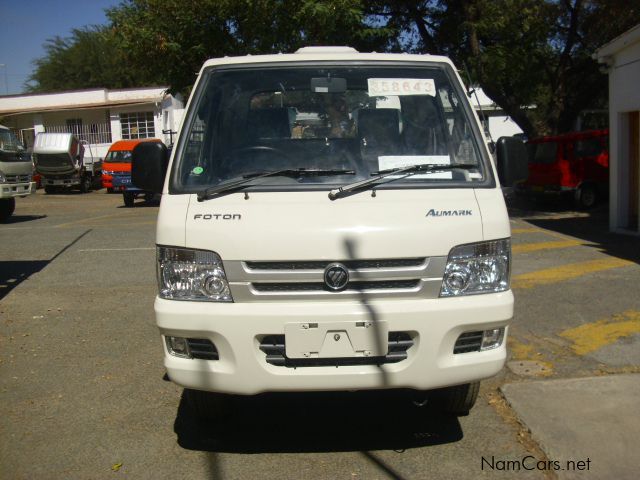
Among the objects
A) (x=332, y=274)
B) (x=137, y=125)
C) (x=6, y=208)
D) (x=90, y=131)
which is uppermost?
(x=137, y=125)

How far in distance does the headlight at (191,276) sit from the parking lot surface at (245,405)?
1026mm

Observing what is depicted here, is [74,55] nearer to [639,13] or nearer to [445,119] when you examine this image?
[639,13]

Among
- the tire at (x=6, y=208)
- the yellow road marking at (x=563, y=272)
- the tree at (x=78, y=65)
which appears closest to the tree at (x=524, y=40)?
the yellow road marking at (x=563, y=272)

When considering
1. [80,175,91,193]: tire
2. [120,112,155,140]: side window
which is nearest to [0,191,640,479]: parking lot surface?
[80,175,91,193]: tire

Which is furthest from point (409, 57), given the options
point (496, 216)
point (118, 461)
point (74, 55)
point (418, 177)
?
point (74, 55)

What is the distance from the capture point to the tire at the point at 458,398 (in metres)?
4.45

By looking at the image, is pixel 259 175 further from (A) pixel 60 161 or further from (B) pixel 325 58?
(A) pixel 60 161

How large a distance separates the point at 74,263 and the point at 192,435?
7467 mm

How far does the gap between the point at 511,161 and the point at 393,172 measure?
994mm

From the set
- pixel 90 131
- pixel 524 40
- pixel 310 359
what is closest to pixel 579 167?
pixel 524 40

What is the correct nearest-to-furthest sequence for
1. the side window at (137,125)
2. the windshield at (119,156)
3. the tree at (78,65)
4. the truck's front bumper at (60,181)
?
the windshield at (119,156) < the truck's front bumper at (60,181) < the side window at (137,125) < the tree at (78,65)

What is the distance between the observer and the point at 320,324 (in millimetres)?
3658

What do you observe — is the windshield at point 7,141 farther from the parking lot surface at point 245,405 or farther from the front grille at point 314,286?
the front grille at point 314,286

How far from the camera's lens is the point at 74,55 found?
161ft
